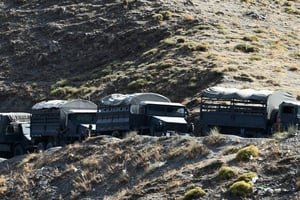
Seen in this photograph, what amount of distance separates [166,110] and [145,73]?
18.7m

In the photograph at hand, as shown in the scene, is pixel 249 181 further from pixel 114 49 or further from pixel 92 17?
pixel 92 17

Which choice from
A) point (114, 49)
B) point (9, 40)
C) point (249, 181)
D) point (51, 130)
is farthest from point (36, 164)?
point (9, 40)

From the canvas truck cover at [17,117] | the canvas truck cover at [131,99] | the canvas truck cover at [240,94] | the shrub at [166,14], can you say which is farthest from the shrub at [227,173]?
the shrub at [166,14]

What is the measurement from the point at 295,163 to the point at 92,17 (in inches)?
2045

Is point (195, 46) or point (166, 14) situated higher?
point (166, 14)

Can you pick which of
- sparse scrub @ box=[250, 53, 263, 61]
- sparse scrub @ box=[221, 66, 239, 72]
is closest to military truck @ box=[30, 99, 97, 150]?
sparse scrub @ box=[221, 66, 239, 72]

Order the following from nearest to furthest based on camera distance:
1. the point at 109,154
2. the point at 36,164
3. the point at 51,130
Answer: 1. the point at 109,154
2. the point at 36,164
3. the point at 51,130

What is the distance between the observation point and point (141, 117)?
4312 centimetres

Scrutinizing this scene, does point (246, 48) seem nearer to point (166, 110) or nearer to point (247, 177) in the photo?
point (166, 110)

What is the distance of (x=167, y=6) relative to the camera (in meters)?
77.6

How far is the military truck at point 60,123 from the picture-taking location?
148 feet

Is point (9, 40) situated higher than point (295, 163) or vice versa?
point (295, 163)

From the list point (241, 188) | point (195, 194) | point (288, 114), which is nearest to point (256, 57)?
point (288, 114)

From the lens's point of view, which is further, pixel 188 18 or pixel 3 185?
pixel 188 18
